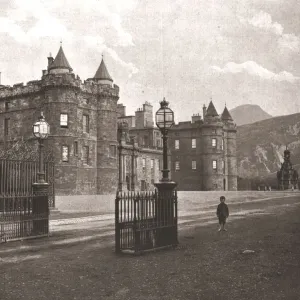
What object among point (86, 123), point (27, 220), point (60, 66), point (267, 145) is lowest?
point (27, 220)

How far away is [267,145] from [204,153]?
219 ft

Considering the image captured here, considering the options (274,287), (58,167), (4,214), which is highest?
(58,167)

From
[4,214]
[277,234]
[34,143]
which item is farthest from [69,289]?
[34,143]

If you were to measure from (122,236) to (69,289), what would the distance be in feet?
13.3

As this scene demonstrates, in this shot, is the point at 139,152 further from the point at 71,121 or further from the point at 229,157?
the point at 229,157

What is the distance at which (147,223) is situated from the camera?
9.75m

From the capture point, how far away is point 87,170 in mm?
44656

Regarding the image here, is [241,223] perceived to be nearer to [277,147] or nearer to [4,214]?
[4,214]

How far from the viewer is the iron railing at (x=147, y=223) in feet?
31.0

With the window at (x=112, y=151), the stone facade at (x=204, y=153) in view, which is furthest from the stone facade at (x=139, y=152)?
the stone facade at (x=204, y=153)

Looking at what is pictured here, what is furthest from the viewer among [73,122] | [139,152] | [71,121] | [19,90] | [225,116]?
[225,116]

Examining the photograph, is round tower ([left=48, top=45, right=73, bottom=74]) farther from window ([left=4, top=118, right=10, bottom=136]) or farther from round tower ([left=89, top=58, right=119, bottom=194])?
window ([left=4, top=118, right=10, bottom=136])

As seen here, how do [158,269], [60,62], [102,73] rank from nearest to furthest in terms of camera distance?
[158,269] → [60,62] → [102,73]

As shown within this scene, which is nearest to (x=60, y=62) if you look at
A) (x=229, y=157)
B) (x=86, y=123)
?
(x=86, y=123)
